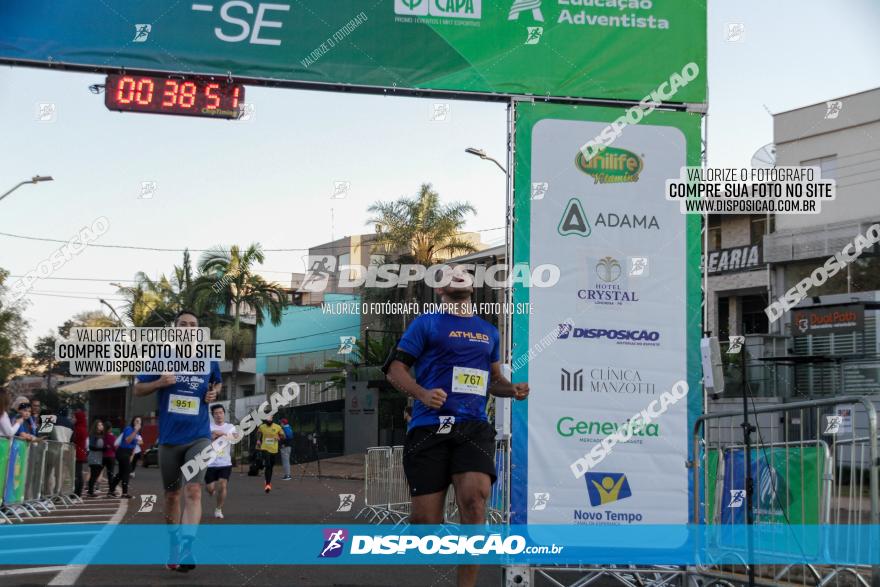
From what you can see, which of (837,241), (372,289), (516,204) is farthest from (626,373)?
(372,289)

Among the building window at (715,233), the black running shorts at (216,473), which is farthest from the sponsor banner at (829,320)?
the black running shorts at (216,473)

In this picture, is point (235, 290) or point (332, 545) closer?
point (332, 545)

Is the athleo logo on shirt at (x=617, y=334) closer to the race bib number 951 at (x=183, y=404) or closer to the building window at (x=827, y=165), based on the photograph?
the race bib number 951 at (x=183, y=404)

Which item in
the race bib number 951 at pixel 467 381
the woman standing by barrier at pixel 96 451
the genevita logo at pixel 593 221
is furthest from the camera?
the woman standing by barrier at pixel 96 451

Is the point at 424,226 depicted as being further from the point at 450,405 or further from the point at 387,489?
the point at 450,405

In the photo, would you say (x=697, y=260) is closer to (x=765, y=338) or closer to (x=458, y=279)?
(x=458, y=279)

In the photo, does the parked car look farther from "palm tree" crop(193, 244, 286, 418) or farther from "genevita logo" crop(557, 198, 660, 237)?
"genevita logo" crop(557, 198, 660, 237)

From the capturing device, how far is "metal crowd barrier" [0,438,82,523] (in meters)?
14.2

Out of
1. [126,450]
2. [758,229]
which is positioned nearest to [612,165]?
[126,450]

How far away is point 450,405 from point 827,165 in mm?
35262

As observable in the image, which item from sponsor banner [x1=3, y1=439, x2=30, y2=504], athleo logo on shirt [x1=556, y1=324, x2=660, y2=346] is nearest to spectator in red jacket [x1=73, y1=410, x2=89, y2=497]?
sponsor banner [x1=3, y1=439, x2=30, y2=504]

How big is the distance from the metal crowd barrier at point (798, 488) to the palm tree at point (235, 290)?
4507 centimetres

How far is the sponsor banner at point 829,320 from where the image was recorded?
30.8 meters

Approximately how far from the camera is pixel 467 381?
6625 millimetres
